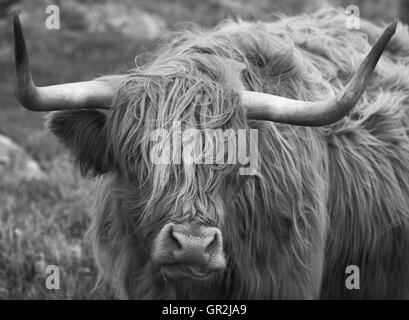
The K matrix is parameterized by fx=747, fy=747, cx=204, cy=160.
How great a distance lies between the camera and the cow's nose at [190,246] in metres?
3.40

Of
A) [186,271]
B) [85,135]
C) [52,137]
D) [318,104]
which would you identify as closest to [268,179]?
[318,104]

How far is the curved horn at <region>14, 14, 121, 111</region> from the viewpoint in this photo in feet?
10.8

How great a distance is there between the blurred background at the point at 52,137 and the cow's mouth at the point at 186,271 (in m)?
1.55

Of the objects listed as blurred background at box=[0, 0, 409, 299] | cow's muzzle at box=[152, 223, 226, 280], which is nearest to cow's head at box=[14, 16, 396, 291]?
cow's muzzle at box=[152, 223, 226, 280]

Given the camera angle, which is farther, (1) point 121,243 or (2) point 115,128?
(1) point 121,243

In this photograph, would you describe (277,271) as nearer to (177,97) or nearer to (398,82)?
(177,97)

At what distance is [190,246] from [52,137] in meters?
4.43

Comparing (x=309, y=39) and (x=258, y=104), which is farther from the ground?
(x=309, y=39)

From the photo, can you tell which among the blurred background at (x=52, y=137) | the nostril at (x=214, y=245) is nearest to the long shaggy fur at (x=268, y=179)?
the nostril at (x=214, y=245)

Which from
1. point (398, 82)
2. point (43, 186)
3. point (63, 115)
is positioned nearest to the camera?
point (63, 115)

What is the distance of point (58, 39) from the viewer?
33.2ft

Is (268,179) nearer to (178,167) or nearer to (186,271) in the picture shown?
(178,167)

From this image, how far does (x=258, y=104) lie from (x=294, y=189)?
22.9 inches
